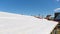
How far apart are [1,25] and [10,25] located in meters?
0.16

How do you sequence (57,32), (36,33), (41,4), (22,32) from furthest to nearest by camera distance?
1. (41,4)
2. (57,32)
3. (36,33)
4. (22,32)

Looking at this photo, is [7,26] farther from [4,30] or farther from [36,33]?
[36,33]

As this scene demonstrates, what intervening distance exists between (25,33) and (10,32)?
1.08ft

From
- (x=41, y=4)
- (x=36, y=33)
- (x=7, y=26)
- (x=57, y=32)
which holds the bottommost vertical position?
(x=57, y=32)

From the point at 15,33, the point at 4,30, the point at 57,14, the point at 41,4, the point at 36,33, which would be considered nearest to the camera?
the point at 4,30

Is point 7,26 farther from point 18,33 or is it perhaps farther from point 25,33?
point 25,33

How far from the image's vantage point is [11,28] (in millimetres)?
1654

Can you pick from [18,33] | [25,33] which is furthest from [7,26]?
[25,33]

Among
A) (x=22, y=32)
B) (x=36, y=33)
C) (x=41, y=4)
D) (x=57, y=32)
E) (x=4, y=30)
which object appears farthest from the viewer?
(x=41, y=4)

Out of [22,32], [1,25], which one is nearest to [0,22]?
[1,25]

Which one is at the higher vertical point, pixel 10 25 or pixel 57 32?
pixel 10 25

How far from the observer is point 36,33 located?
216 centimetres

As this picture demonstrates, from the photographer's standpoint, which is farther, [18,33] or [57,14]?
[57,14]

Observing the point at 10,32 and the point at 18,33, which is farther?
the point at 18,33
